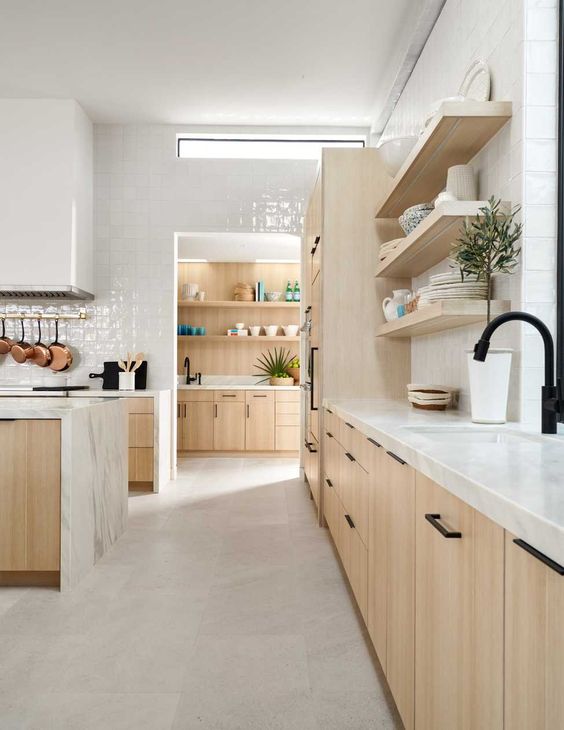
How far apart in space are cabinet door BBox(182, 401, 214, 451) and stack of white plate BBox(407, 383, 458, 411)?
154 inches

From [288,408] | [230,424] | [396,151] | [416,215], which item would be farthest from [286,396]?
[416,215]

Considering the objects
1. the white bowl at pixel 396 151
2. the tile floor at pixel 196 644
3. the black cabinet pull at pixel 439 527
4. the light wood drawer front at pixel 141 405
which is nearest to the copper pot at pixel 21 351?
the light wood drawer front at pixel 141 405

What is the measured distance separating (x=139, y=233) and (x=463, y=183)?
3.73m

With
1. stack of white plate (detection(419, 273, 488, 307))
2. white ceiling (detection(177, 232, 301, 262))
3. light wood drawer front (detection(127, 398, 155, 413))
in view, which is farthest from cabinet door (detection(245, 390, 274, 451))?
stack of white plate (detection(419, 273, 488, 307))

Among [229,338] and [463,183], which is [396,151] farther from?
[229,338]

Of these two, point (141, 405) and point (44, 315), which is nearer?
point (141, 405)

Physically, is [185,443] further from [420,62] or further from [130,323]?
[420,62]

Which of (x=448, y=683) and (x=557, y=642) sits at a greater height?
(x=557, y=642)

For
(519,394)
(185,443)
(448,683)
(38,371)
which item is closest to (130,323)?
(38,371)

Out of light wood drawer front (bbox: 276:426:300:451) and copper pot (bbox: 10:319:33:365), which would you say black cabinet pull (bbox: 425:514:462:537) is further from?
light wood drawer front (bbox: 276:426:300:451)

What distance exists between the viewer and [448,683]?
1111mm

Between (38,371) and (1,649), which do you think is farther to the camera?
(38,371)

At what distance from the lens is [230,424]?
6.58 metres

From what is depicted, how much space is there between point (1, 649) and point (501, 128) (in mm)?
2734
